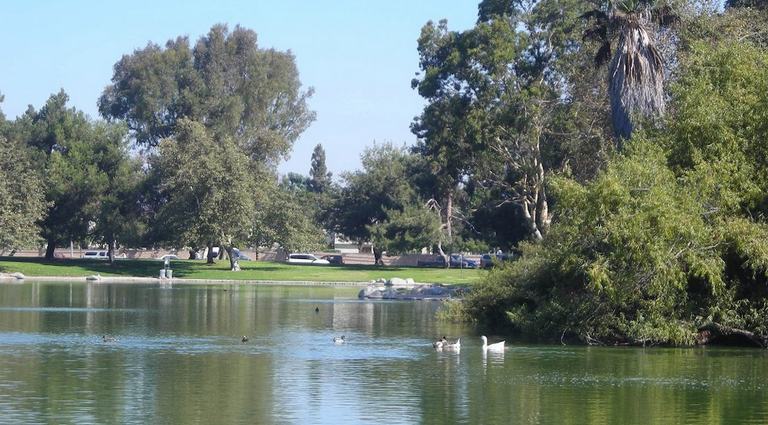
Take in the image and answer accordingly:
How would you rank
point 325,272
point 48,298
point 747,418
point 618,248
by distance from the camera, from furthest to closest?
point 325,272 → point 48,298 → point 618,248 → point 747,418

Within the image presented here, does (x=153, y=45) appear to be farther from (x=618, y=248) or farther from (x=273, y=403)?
(x=273, y=403)

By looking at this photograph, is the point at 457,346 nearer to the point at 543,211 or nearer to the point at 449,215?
the point at 543,211

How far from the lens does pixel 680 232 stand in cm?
3594

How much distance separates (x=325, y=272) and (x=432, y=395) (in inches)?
2890

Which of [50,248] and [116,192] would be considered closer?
[116,192]

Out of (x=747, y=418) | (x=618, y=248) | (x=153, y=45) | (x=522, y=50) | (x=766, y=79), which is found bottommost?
(x=747, y=418)

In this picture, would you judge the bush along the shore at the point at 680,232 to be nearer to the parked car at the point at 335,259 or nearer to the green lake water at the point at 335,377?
the green lake water at the point at 335,377

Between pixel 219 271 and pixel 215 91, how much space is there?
67.9 feet

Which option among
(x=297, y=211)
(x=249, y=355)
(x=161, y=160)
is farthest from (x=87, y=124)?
(x=249, y=355)

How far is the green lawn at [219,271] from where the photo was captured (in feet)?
309

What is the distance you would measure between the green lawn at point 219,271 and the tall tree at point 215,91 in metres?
12.7

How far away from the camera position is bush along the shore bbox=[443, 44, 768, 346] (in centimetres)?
3622

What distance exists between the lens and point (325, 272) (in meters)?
101

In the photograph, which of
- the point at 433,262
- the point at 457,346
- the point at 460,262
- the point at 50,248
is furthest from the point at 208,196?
the point at 457,346
